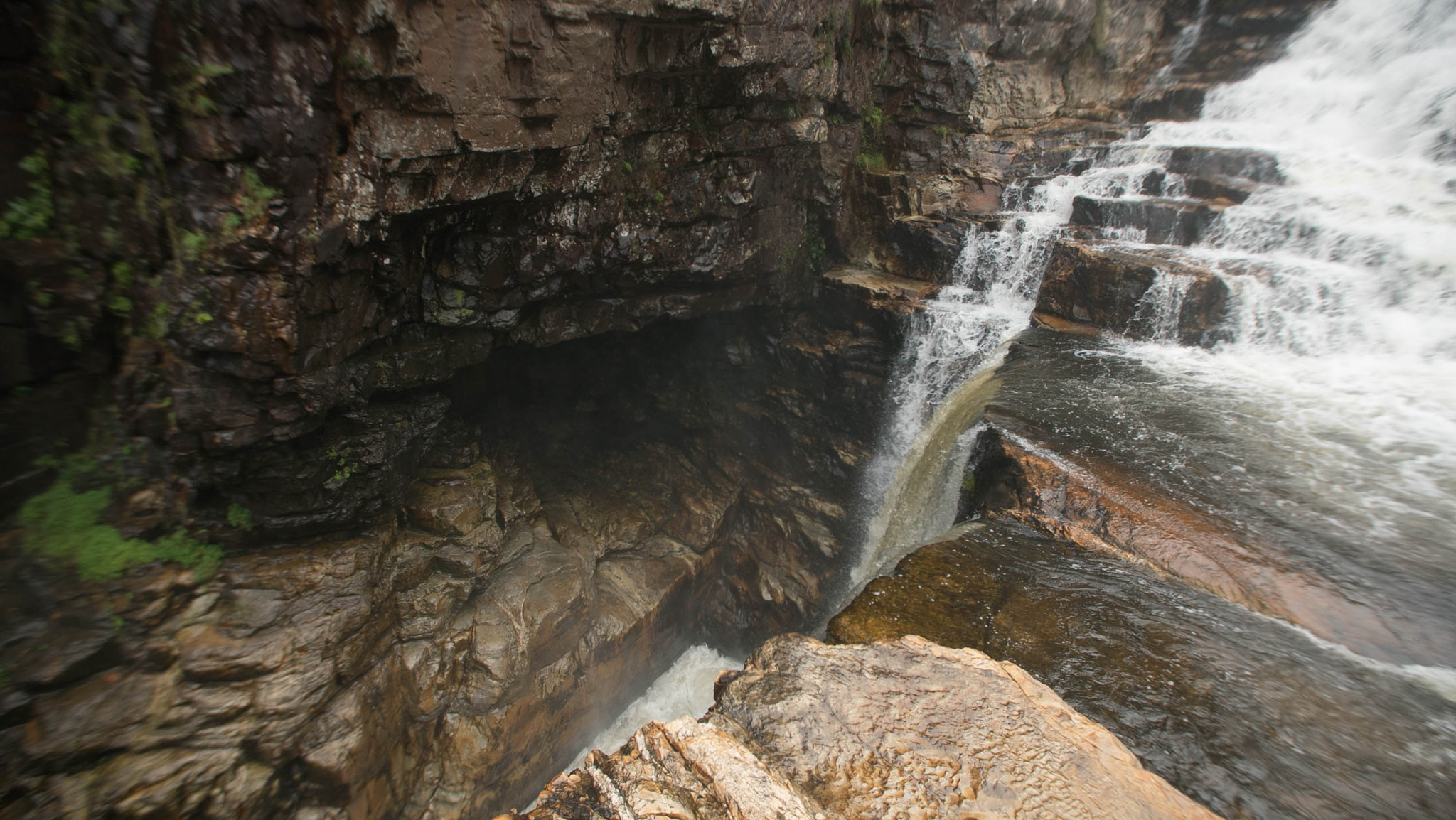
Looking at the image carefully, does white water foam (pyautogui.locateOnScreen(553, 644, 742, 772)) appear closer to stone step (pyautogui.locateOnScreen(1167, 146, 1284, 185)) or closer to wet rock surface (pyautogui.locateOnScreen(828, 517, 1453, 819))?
wet rock surface (pyautogui.locateOnScreen(828, 517, 1453, 819))

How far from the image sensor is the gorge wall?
14.3 ft

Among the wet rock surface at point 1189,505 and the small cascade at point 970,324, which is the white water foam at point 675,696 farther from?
the wet rock surface at point 1189,505

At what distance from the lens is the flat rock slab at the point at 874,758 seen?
232 cm

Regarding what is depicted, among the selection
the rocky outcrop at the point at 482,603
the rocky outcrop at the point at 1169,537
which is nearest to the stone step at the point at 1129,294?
the rocky outcrop at the point at 482,603

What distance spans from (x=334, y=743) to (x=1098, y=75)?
1508cm

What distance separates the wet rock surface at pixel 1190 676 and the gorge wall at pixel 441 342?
16.1 ft

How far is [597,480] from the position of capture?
30.4ft

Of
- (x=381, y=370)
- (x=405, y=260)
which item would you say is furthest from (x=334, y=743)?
(x=405, y=260)

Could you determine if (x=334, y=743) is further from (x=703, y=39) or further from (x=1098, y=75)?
(x=1098, y=75)

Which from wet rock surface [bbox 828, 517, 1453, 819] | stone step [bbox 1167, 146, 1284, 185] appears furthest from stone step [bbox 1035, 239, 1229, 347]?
wet rock surface [bbox 828, 517, 1453, 819]

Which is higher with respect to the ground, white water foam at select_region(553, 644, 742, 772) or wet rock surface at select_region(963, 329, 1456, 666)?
wet rock surface at select_region(963, 329, 1456, 666)

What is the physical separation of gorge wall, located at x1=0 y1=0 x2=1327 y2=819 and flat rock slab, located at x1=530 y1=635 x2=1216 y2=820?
14.9 feet

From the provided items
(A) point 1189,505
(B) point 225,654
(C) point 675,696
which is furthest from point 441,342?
(A) point 1189,505

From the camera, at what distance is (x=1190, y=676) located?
10.9 ft
